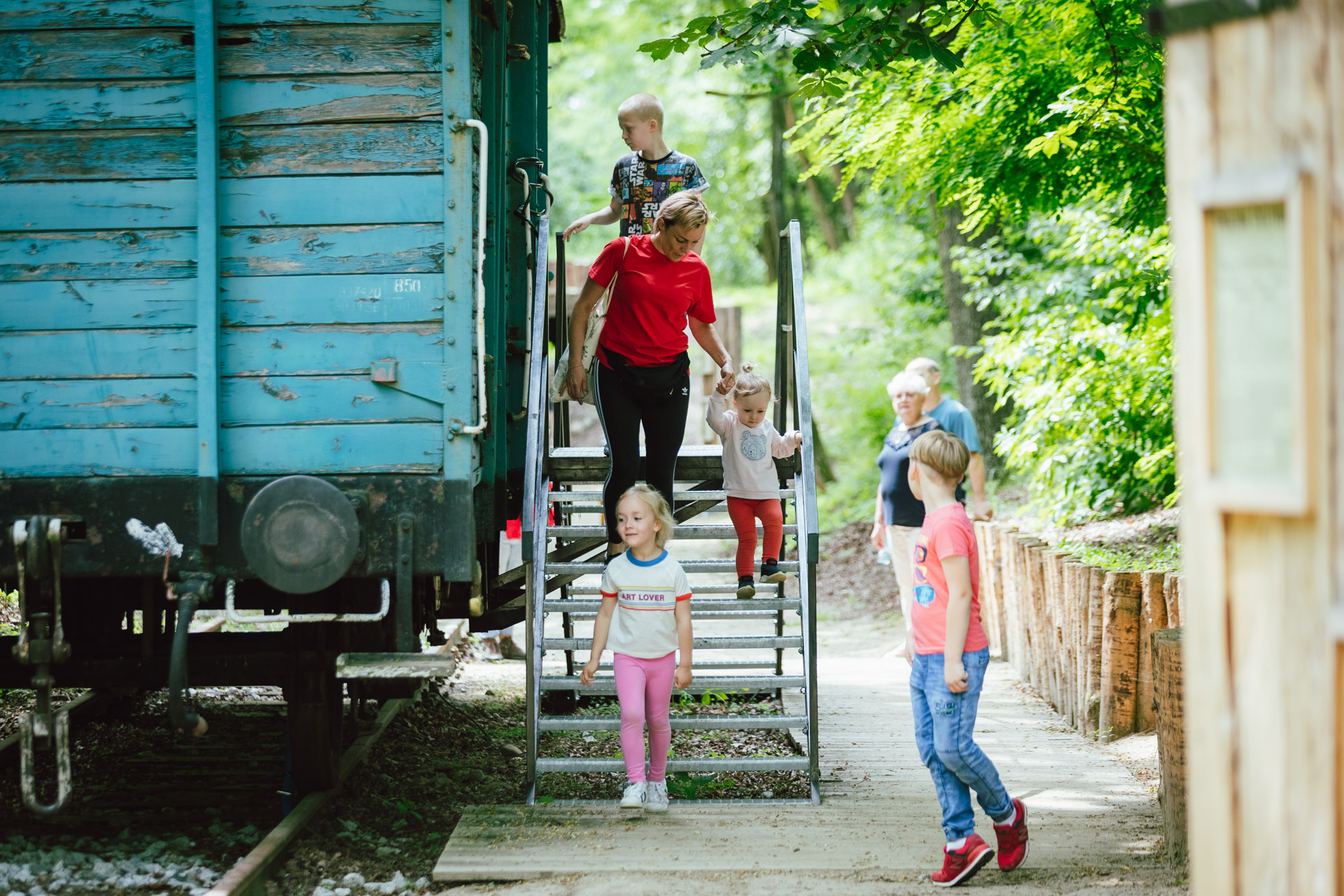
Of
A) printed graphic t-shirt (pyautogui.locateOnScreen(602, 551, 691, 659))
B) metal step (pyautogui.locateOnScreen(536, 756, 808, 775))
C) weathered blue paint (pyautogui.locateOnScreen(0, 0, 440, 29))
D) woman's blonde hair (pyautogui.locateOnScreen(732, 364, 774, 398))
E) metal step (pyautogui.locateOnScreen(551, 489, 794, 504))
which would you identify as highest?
weathered blue paint (pyautogui.locateOnScreen(0, 0, 440, 29))

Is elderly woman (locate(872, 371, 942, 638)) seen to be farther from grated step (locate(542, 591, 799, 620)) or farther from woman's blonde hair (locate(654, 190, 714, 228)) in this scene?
woman's blonde hair (locate(654, 190, 714, 228))

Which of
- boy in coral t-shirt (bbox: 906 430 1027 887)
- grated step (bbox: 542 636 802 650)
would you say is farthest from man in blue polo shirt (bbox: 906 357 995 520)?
boy in coral t-shirt (bbox: 906 430 1027 887)

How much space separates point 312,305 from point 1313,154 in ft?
9.88

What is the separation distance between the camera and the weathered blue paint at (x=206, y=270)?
3.76 metres

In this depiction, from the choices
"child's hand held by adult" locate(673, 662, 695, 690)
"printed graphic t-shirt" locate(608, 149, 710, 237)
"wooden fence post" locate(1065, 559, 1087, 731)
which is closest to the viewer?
"child's hand held by adult" locate(673, 662, 695, 690)

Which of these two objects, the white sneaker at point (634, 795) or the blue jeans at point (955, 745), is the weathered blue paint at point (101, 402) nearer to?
the white sneaker at point (634, 795)

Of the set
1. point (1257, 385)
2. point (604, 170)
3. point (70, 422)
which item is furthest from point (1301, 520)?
point (604, 170)

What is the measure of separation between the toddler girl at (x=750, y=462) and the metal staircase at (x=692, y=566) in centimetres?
10

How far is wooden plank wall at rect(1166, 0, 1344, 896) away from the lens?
193 centimetres

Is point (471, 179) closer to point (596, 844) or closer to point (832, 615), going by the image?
point (596, 844)

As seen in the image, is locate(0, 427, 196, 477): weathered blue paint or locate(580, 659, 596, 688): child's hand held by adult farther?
locate(580, 659, 596, 688): child's hand held by adult

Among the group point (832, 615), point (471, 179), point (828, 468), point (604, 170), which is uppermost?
point (604, 170)

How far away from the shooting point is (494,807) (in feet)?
14.5

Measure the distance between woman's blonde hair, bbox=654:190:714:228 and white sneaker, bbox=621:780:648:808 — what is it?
226cm
